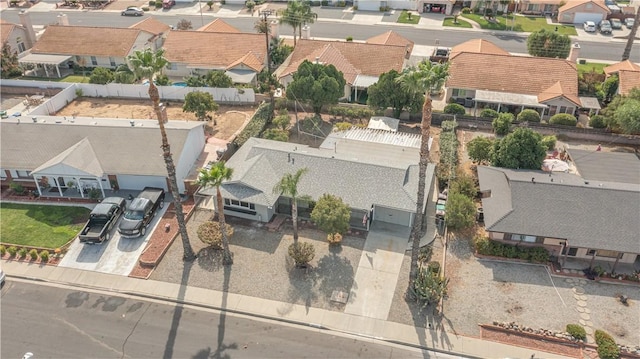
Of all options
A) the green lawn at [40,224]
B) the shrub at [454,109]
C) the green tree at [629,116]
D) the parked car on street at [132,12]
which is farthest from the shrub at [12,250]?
the parked car on street at [132,12]

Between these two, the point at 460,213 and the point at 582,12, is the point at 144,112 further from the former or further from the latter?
the point at 582,12

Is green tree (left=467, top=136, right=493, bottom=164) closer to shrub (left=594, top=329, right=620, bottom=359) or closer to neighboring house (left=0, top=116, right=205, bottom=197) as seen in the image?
shrub (left=594, top=329, right=620, bottom=359)

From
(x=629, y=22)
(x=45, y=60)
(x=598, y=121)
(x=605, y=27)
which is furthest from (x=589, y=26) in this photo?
(x=45, y=60)

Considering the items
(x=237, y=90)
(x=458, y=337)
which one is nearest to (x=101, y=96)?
(x=237, y=90)

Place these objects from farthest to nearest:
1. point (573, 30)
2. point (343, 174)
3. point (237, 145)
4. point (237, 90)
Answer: point (573, 30) < point (237, 90) < point (237, 145) < point (343, 174)

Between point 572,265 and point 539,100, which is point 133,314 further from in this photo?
point 539,100

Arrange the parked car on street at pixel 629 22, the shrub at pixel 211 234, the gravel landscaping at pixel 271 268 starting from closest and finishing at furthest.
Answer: the gravel landscaping at pixel 271 268
the shrub at pixel 211 234
the parked car on street at pixel 629 22

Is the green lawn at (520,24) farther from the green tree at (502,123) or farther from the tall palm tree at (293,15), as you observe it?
the green tree at (502,123)
